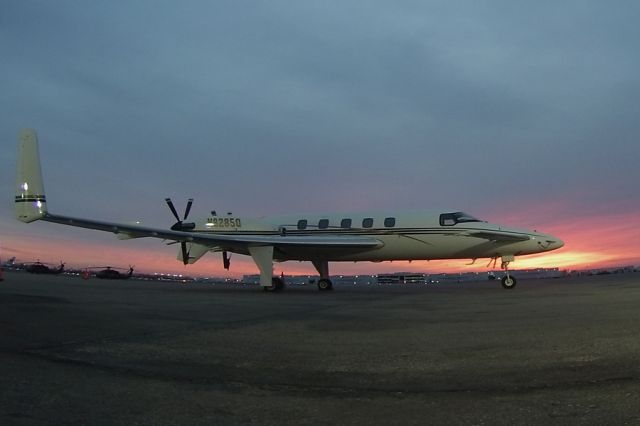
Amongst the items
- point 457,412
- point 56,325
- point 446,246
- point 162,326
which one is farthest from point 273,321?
point 446,246

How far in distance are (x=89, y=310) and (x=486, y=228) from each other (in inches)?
662

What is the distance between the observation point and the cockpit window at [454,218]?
22562 millimetres

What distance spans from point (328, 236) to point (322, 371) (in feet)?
63.5

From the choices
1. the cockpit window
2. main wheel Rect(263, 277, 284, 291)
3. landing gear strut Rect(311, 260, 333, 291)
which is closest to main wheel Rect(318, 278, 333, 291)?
landing gear strut Rect(311, 260, 333, 291)

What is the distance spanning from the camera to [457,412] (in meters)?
3.89

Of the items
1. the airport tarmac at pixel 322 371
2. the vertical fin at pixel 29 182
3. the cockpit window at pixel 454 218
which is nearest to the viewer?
the airport tarmac at pixel 322 371

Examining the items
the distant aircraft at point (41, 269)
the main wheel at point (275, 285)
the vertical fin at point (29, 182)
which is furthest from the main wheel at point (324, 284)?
the distant aircraft at point (41, 269)

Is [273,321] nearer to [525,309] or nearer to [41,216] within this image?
[525,309]

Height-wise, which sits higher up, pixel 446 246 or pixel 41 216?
pixel 41 216

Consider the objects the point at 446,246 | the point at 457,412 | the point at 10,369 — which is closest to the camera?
the point at 457,412

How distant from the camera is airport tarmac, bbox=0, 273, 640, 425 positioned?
3.92m

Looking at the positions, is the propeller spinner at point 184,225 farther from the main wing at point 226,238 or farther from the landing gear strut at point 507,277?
the landing gear strut at point 507,277

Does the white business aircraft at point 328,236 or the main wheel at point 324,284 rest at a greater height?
the white business aircraft at point 328,236

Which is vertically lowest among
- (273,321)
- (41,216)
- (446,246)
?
(273,321)
